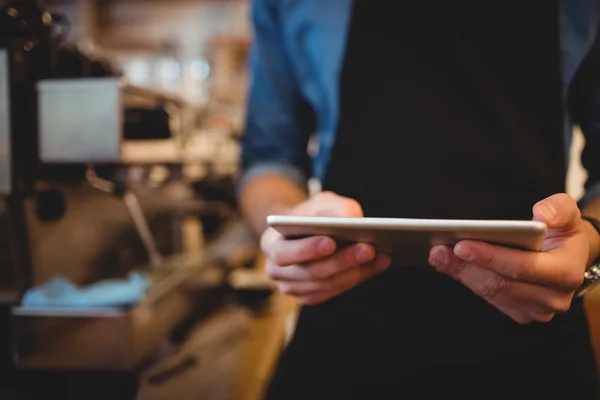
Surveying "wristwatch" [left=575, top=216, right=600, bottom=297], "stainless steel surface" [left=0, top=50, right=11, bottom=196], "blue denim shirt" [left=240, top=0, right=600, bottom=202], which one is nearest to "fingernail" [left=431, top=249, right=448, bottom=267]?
"wristwatch" [left=575, top=216, right=600, bottom=297]

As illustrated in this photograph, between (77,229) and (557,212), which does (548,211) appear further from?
(77,229)

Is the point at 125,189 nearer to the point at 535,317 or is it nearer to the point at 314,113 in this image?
the point at 314,113

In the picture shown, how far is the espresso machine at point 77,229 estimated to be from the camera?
2.54 ft

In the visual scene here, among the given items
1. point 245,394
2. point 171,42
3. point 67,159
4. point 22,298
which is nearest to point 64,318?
point 22,298

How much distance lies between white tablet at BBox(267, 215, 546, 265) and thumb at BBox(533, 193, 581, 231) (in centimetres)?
3

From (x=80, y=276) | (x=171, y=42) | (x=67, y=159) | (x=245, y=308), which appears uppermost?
(x=171, y=42)

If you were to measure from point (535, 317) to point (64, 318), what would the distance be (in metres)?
0.67

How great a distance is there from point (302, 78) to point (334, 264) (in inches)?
15.5

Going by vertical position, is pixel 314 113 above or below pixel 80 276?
above

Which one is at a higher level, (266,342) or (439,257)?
(439,257)

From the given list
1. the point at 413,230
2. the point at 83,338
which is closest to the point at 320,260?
the point at 413,230

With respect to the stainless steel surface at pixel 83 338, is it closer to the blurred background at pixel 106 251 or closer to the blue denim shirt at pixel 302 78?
the blurred background at pixel 106 251

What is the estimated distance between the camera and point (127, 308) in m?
0.82

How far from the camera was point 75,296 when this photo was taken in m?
0.83
